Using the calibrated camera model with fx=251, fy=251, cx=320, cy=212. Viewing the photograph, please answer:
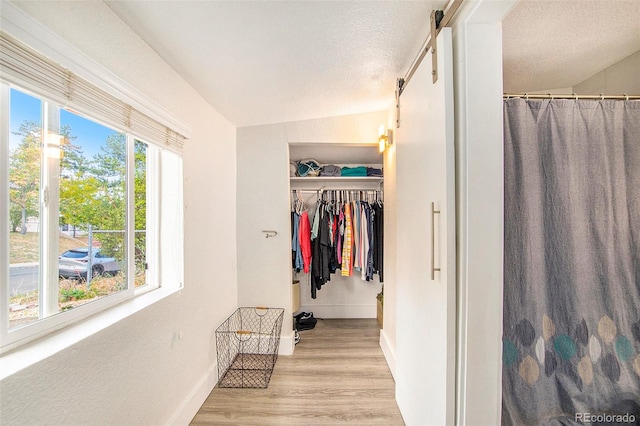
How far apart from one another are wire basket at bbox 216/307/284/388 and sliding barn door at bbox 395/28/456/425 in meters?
1.15

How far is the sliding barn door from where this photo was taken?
1054 mm

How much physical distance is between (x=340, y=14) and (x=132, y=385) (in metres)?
1.95

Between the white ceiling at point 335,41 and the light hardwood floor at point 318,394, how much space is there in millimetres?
2239

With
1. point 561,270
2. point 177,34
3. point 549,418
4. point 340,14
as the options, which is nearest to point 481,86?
point 340,14

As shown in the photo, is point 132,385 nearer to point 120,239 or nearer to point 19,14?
point 120,239

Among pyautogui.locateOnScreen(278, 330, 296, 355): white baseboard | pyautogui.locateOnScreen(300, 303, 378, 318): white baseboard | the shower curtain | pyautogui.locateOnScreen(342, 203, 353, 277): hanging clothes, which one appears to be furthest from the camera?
pyautogui.locateOnScreen(300, 303, 378, 318): white baseboard

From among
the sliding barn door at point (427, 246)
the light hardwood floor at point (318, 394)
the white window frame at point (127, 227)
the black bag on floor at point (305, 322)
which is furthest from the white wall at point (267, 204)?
the sliding barn door at point (427, 246)

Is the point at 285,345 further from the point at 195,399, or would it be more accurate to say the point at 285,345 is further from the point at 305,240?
the point at 305,240

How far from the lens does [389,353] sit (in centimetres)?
224

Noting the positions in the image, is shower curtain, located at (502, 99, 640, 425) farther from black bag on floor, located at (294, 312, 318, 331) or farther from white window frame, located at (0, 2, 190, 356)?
black bag on floor, located at (294, 312, 318, 331)

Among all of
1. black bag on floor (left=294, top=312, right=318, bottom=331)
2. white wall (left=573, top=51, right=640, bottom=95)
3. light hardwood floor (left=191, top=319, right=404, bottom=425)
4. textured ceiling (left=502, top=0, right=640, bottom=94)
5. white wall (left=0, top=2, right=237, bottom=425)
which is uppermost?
textured ceiling (left=502, top=0, right=640, bottom=94)

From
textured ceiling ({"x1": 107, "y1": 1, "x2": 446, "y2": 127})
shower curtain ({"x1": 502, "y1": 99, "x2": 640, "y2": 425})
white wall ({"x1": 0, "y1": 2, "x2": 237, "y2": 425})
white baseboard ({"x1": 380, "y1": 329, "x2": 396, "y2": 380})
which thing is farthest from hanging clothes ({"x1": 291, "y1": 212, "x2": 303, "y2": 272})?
shower curtain ({"x1": 502, "y1": 99, "x2": 640, "y2": 425})

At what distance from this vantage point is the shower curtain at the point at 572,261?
125cm

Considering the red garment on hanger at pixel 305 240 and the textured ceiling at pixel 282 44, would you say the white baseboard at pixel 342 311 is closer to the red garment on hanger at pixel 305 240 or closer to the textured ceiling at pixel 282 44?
the red garment on hanger at pixel 305 240
